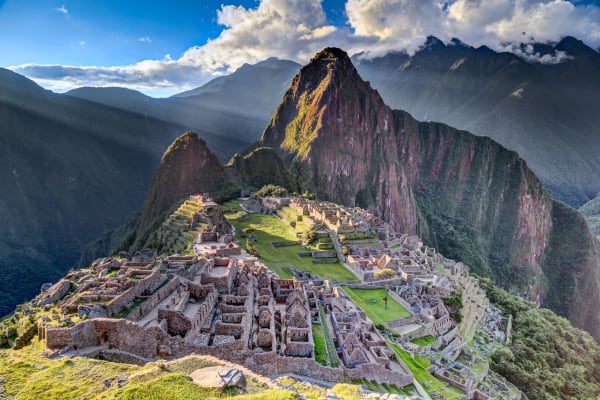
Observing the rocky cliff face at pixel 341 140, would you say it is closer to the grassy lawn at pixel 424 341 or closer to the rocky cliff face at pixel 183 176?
the rocky cliff face at pixel 183 176

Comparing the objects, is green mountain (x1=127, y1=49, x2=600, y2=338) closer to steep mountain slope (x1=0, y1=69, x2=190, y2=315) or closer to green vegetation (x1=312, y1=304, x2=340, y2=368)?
steep mountain slope (x1=0, y1=69, x2=190, y2=315)

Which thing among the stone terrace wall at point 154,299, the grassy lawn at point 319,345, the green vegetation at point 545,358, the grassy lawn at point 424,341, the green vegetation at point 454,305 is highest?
the stone terrace wall at point 154,299

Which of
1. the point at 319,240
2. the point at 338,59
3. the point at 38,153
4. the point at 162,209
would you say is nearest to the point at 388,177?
the point at 338,59

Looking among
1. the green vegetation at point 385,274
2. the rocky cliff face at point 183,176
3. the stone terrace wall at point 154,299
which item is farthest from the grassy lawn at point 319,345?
the rocky cliff face at point 183,176

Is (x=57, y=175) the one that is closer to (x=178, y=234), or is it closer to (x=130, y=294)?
(x=178, y=234)

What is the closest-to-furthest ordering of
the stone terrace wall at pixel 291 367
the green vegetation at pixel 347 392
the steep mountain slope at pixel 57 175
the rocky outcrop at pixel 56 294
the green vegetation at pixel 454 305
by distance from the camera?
the green vegetation at pixel 347 392 → the stone terrace wall at pixel 291 367 → the rocky outcrop at pixel 56 294 → the green vegetation at pixel 454 305 → the steep mountain slope at pixel 57 175

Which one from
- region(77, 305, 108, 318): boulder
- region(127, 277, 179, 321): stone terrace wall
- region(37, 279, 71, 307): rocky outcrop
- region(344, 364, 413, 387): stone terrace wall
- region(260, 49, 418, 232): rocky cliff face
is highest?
region(260, 49, 418, 232): rocky cliff face

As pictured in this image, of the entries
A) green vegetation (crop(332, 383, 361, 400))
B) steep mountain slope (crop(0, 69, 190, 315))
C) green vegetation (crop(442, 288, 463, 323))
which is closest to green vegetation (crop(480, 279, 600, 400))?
green vegetation (crop(442, 288, 463, 323))
